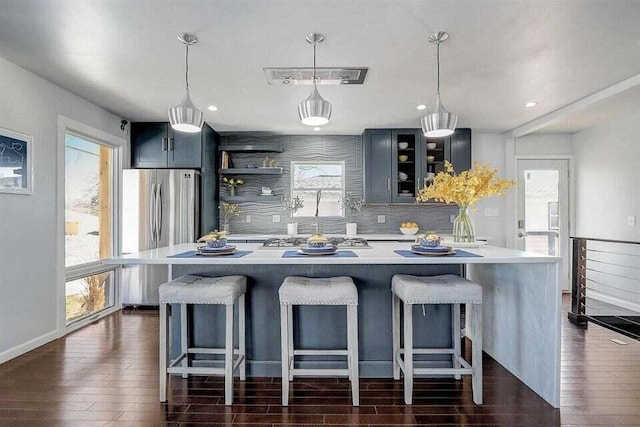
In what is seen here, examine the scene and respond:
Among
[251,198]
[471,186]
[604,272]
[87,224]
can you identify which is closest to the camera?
Answer: [471,186]

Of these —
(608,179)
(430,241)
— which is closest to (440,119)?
(430,241)

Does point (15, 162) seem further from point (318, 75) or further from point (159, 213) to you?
point (318, 75)

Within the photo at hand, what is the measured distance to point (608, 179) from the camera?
181 inches

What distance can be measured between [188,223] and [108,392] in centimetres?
235

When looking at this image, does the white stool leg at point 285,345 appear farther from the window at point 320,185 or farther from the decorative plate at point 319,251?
the window at point 320,185

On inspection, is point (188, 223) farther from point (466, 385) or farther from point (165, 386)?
point (466, 385)

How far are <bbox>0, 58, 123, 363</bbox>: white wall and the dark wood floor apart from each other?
31cm

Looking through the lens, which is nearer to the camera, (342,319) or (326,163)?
(342,319)

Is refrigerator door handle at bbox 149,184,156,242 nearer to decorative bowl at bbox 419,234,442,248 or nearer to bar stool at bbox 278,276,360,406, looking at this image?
bar stool at bbox 278,276,360,406

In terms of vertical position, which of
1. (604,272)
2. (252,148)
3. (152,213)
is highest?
(252,148)

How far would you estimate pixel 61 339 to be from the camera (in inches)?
129

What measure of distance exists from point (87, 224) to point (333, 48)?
3.24 metres

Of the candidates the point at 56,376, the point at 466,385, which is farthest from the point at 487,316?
the point at 56,376

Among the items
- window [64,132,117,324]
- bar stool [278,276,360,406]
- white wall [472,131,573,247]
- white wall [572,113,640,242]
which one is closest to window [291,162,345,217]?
white wall [472,131,573,247]
